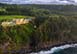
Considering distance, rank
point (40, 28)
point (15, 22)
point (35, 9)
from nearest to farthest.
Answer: point (15, 22) → point (40, 28) → point (35, 9)

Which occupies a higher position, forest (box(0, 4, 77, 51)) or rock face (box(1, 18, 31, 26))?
rock face (box(1, 18, 31, 26))

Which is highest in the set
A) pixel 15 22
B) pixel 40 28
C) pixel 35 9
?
pixel 15 22

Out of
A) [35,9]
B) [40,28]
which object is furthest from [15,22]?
[35,9]

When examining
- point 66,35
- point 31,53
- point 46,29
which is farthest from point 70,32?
point 31,53

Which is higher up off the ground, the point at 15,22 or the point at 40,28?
the point at 15,22

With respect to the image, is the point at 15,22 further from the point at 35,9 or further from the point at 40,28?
the point at 35,9

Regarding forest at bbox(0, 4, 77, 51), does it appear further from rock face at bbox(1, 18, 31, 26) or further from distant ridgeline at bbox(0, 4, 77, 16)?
rock face at bbox(1, 18, 31, 26)

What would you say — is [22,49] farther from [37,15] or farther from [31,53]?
[37,15]

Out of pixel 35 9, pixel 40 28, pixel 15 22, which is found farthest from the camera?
pixel 35 9

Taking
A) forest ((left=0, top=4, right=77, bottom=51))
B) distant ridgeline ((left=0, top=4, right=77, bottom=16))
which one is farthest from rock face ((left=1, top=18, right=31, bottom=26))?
distant ridgeline ((left=0, top=4, right=77, bottom=16))
